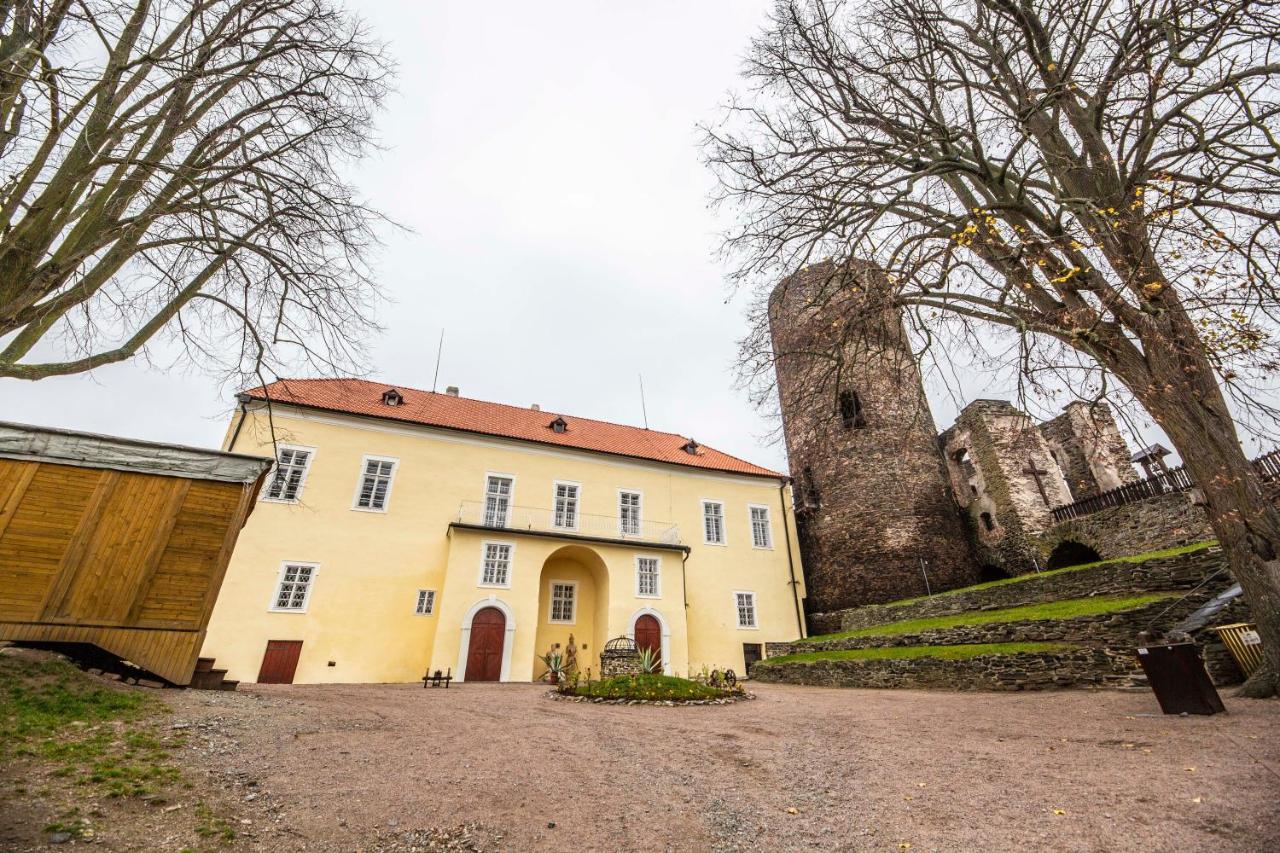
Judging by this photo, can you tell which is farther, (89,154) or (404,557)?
(404,557)

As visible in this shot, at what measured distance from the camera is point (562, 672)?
590 inches

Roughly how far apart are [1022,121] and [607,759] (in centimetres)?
833

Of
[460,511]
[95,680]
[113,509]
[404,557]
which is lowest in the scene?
[95,680]

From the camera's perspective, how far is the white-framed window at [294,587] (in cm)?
1433

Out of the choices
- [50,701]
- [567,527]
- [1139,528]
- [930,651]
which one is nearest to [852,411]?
[1139,528]

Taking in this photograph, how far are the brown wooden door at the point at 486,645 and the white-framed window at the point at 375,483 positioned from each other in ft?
15.1

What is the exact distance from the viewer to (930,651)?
1155 centimetres

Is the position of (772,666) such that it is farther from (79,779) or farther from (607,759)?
(79,779)

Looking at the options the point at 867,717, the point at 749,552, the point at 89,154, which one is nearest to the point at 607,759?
the point at 867,717

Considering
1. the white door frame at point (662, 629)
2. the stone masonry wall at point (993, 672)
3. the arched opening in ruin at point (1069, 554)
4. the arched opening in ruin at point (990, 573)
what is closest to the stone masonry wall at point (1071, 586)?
the stone masonry wall at point (993, 672)

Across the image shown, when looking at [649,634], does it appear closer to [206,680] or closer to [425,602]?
[425,602]

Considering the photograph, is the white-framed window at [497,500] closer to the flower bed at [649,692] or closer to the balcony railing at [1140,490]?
the flower bed at [649,692]

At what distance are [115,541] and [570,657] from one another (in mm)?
12096

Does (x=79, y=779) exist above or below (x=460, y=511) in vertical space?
below
